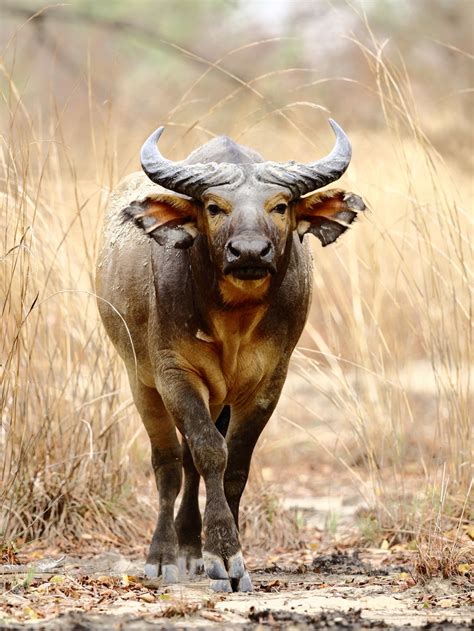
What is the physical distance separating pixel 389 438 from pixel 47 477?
2.23 meters

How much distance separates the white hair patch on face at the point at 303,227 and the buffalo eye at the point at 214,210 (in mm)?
544

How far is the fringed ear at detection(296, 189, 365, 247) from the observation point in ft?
19.4

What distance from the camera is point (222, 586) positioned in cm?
555

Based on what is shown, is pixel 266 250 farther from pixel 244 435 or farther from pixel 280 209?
pixel 244 435

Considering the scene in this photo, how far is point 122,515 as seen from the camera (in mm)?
7430

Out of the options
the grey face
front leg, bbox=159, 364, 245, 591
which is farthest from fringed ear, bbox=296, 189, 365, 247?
front leg, bbox=159, 364, 245, 591

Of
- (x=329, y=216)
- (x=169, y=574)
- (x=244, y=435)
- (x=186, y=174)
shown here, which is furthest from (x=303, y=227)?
(x=169, y=574)

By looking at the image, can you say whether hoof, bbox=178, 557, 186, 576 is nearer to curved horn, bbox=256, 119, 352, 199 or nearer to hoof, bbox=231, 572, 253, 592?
hoof, bbox=231, 572, 253, 592

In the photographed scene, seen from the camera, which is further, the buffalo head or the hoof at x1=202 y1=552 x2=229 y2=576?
the hoof at x1=202 y1=552 x2=229 y2=576

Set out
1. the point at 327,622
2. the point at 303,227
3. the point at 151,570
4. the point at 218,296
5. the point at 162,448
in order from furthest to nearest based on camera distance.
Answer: the point at 162,448 → the point at 151,570 → the point at 303,227 → the point at 218,296 → the point at 327,622

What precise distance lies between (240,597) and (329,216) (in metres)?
1.92

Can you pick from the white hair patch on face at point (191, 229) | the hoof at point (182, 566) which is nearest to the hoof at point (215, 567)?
the hoof at point (182, 566)

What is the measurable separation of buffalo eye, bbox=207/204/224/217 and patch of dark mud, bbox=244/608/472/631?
1.82m

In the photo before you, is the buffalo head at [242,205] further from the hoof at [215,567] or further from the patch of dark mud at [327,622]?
the patch of dark mud at [327,622]
